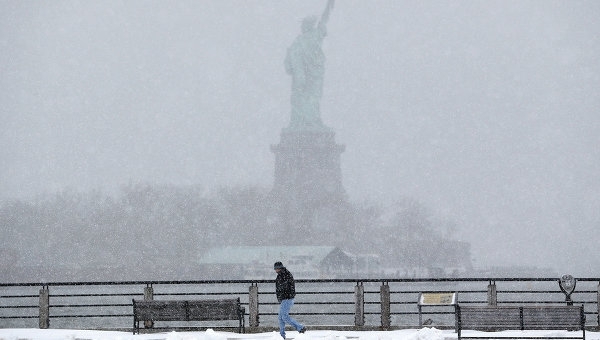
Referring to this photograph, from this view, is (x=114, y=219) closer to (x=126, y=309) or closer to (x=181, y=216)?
(x=181, y=216)

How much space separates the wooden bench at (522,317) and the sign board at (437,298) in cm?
373

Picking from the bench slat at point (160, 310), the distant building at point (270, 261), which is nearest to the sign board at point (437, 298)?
the bench slat at point (160, 310)

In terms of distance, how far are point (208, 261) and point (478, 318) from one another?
163m

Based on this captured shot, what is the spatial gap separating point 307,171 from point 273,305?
5393 centimetres

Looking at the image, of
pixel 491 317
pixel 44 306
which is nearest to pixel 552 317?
pixel 491 317

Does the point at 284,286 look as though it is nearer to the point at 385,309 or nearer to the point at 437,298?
the point at 385,309

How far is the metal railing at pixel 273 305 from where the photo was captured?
24.9 m

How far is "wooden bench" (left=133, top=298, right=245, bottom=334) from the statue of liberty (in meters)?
154

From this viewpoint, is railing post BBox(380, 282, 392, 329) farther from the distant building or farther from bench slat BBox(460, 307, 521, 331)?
the distant building

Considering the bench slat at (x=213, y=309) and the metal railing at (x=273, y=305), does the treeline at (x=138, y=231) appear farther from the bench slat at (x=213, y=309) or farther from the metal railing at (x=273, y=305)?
the bench slat at (x=213, y=309)

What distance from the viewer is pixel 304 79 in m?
182

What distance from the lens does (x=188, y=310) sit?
2320cm

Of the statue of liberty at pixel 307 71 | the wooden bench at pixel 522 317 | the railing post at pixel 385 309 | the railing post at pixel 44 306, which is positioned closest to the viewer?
the wooden bench at pixel 522 317

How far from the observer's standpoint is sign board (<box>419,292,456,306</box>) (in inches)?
936
